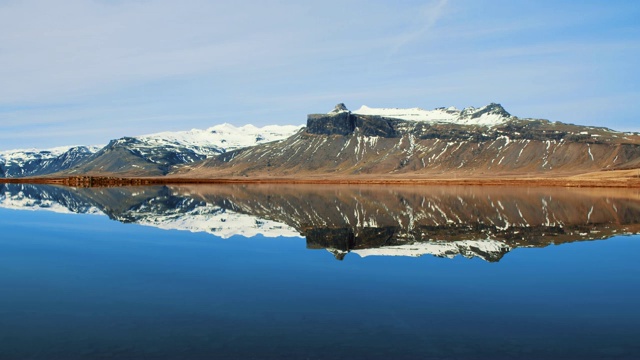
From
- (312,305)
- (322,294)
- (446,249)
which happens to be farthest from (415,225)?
(312,305)

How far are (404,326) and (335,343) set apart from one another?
2962 millimetres

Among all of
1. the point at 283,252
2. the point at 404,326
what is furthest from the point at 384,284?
the point at 283,252

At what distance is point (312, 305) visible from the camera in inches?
874

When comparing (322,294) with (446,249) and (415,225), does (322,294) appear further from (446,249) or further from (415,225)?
(415,225)

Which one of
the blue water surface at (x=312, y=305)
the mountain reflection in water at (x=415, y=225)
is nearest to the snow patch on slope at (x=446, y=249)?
the mountain reflection in water at (x=415, y=225)

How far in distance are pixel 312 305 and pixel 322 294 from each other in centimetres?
207

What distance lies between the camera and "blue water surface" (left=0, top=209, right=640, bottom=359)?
1722cm

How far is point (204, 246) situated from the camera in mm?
40500

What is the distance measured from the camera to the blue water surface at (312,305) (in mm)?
17219

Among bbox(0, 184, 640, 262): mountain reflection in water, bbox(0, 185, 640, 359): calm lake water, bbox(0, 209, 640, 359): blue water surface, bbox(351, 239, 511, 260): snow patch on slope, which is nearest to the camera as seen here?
bbox(0, 209, 640, 359): blue water surface

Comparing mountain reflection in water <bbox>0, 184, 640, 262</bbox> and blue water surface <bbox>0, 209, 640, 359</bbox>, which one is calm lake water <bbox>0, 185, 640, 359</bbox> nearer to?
blue water surface <bbox>0, 209, 640, 359</bbox>

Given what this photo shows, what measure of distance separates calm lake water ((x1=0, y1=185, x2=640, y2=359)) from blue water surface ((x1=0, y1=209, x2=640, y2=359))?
3.2 inches

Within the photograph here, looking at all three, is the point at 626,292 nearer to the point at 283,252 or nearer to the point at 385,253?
the point at 385,253

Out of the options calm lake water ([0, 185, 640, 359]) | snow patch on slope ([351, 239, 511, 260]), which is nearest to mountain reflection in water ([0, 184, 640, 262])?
snow patch on slope ([351, 239, 511, 260])
